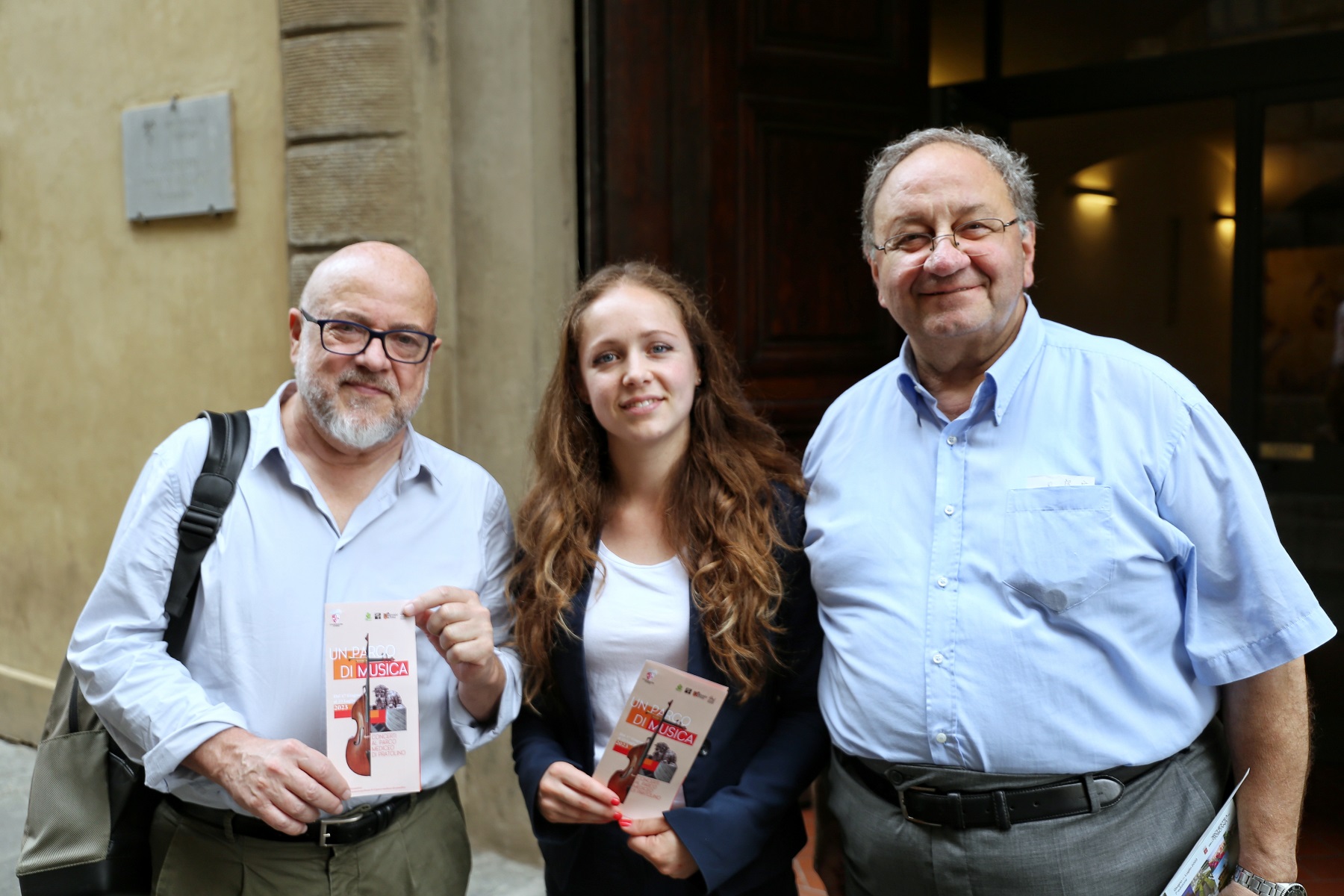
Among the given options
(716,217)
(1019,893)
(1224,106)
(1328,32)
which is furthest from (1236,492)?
(1224,106)

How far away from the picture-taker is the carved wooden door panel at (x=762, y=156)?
381cm

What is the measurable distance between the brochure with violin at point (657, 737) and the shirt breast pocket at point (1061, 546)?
21.1 inches

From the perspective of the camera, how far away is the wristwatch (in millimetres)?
1827

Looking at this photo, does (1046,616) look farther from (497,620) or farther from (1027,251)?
(497,620)

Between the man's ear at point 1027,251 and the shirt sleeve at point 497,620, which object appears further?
the shirt sleeve at point 497,620

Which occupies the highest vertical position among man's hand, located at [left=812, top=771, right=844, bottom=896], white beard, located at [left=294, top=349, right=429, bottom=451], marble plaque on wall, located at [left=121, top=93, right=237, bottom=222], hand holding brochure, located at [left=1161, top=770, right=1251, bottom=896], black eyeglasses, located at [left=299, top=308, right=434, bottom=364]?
marble plaque on wall, located at [left=121, top=93, right=237, bottom=222]

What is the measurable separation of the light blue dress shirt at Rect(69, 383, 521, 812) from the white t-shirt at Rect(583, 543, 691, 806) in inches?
7.4

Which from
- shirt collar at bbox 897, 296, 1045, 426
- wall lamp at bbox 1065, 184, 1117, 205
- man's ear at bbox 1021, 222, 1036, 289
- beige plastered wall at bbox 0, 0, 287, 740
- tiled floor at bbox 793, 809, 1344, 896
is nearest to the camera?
shirt collar at bbox 897, 296, 1045, 426

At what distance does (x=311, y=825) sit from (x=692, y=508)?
930mm

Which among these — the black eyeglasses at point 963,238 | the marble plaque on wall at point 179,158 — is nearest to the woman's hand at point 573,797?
the black eyeglasses at point 963,238

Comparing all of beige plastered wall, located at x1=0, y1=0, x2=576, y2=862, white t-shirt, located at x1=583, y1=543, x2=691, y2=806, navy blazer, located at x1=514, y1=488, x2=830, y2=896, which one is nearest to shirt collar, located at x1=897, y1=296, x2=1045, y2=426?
navy blazer, located at x1=514, y1=488, x2=830, y2=896

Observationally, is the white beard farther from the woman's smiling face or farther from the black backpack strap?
the woman's smiling face

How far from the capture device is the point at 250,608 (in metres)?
2.08

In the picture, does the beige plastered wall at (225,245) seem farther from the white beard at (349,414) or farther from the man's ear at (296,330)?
the white beard at (349,414)
